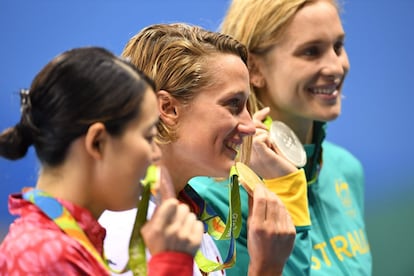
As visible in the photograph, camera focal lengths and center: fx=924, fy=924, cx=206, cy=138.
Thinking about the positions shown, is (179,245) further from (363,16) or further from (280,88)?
(363,16)

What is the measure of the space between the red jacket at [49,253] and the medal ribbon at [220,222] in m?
0.46

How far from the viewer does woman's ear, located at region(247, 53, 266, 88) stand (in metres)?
2.49

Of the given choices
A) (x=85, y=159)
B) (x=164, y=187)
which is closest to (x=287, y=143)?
(x=164, y=187)

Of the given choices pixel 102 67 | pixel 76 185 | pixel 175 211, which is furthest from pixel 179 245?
pixel 102 67

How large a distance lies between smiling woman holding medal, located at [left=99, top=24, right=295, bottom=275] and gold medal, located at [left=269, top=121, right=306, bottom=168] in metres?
0.43

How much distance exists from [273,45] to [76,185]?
1212 millimetres

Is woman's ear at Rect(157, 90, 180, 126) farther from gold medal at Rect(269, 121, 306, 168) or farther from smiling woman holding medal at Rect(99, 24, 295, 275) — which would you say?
gold medal at Rect(269, 121, 306, 168)

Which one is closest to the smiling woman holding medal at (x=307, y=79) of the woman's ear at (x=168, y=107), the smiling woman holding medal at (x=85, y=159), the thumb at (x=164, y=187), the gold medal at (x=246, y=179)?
the gold medal at (x=246, y=179)

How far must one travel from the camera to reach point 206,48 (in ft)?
6.17

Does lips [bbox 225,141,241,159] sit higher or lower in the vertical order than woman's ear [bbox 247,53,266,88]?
higher

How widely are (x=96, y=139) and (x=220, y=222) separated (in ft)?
2.13

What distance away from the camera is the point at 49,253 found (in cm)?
129

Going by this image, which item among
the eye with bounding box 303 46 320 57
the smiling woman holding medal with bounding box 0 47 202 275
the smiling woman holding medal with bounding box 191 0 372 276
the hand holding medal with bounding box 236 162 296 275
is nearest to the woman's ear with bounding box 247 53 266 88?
the smiling woman holding medal with bounding box 191 0 372 276

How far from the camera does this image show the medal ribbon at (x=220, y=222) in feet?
5.94
